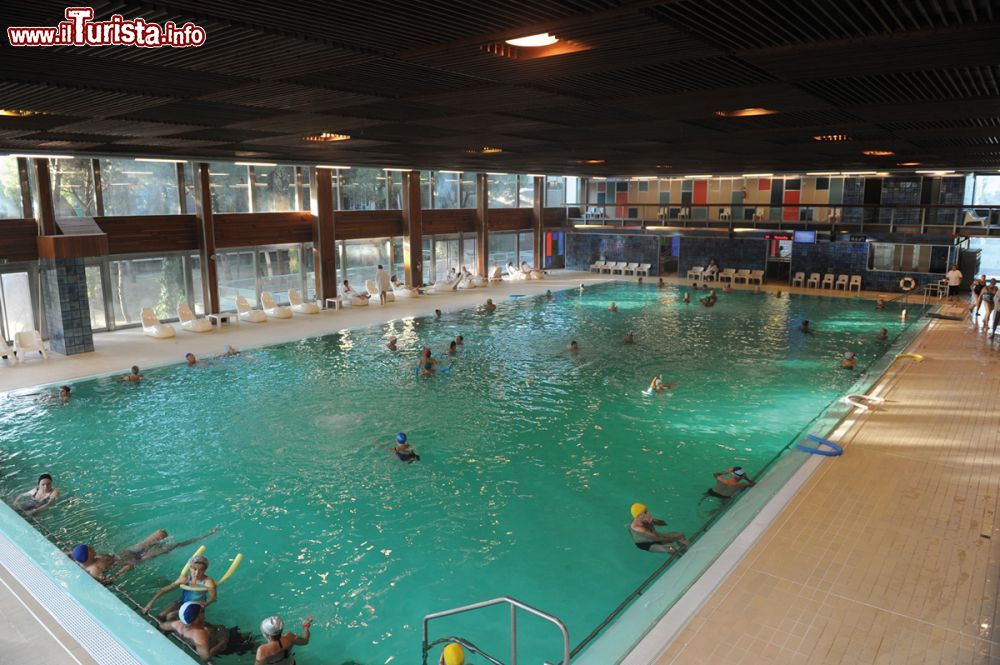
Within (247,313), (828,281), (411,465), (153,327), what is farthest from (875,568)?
(828,281)

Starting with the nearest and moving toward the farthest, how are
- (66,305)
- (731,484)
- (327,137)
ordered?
(731,484) → (327,137) → (66,305)

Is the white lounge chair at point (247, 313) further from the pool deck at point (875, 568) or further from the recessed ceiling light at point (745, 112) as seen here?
the pool deck at point (875, 568)

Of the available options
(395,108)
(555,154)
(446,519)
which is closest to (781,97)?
(395,108)

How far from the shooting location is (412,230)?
935 inches

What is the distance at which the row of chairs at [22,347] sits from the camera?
43.6 feet

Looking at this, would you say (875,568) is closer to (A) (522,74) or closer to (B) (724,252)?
(A) (522,74)

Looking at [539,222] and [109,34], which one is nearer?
[109,34]

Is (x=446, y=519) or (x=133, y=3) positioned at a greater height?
(x=133, y=3)

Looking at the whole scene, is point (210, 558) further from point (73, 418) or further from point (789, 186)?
point (789, 186)

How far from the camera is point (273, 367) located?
1347 cm

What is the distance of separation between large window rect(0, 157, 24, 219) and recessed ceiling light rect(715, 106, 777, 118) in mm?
14858

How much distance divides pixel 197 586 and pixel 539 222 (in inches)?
1043

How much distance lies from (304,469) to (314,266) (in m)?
13.3

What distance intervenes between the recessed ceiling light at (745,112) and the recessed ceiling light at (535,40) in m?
3.91
